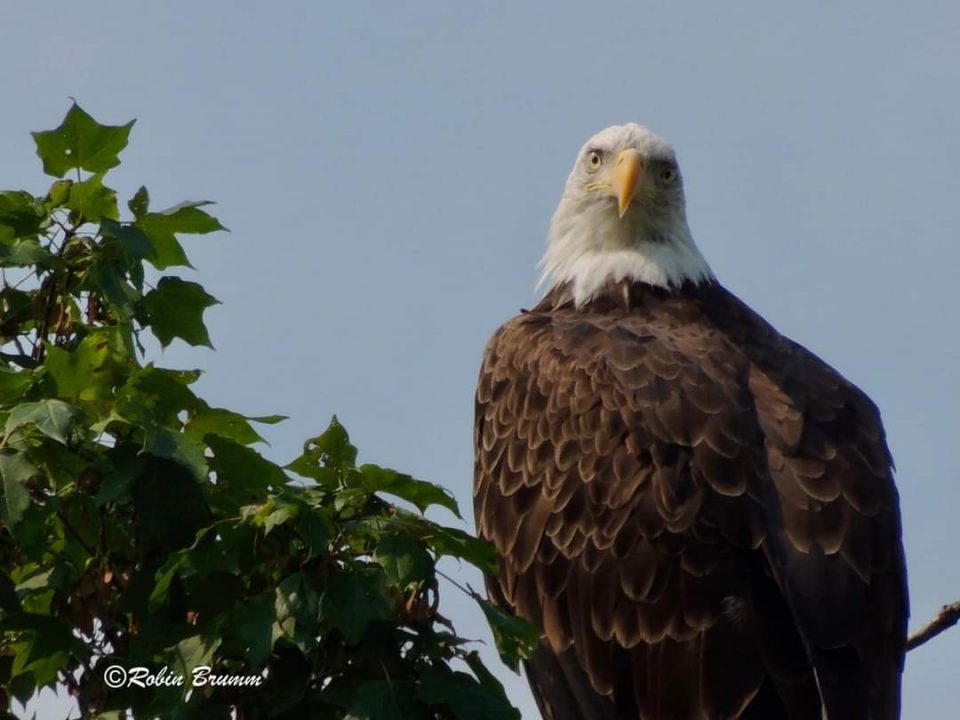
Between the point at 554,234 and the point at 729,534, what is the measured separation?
8.72 ft

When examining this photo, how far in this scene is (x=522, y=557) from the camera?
631 cm

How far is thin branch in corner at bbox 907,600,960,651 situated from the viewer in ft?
16.7

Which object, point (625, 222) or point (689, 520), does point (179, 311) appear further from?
point (625, 222)

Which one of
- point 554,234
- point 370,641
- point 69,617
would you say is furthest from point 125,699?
point 554,234

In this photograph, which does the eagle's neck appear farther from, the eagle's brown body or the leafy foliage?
the leafy foliage

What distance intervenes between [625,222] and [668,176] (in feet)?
1.08

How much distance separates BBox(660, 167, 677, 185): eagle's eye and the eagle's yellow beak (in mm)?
162

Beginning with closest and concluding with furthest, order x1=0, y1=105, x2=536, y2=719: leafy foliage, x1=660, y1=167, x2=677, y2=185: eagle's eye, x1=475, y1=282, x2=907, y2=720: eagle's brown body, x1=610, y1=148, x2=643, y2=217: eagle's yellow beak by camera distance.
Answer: x1=0, y1=105, x2=536, y2=719: leafy foliage, x1=475, y1=282, x2=907, y2=720: eagle's brown body, x1=610, y1=148, x2=643, y2=217: eagle's yellow beak, x1=660, y1=167, x2=677, y2=185: eagle's eye

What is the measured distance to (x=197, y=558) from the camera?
393cm

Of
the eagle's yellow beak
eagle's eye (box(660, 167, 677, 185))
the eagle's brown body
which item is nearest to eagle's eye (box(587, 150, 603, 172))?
the eagle's yellow beak

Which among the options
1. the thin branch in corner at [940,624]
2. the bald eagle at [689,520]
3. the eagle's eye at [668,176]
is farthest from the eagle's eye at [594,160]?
the thin branch in corner at [940,624]

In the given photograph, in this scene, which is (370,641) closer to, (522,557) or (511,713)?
(511,713)

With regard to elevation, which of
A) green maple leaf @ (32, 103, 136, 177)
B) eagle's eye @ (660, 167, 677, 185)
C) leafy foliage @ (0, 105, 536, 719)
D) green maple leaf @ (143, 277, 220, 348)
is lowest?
leafy foliage @ (0, 105, 536, 719)

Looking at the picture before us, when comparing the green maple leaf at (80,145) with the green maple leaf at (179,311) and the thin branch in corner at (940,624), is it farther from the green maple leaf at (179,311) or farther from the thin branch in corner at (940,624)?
the thin branch in corner at (940,624)
